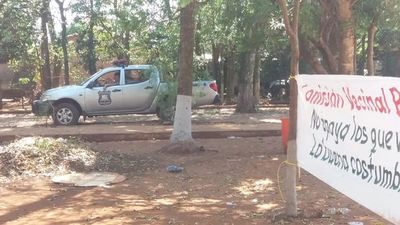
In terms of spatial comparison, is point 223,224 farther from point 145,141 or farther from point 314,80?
point 145,141

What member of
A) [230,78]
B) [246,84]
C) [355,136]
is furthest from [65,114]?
[355,136]

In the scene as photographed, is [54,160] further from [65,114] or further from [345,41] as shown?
[65,114]

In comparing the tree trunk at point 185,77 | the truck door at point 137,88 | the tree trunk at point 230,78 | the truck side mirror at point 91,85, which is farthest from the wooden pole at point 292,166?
the tree trunk at point 230,78

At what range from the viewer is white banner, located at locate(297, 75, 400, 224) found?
3768 mm

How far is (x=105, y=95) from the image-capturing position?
1560 cm

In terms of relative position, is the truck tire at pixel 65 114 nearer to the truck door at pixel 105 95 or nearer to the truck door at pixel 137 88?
the truck door at pixel 105 95

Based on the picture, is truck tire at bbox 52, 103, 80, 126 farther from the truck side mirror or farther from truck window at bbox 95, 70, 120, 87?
truck window at bbox 95, 70, 120, 87

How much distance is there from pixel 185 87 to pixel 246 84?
9.33 meters

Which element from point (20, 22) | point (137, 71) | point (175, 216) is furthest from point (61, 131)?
point (20, 22)

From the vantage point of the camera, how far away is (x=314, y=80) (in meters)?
5.38

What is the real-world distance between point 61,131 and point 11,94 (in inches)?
614

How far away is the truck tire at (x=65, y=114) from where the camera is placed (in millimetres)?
15531

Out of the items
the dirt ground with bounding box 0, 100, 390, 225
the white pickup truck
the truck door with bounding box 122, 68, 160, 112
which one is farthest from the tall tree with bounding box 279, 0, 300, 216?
the truck door with bounding box 122, 68, 160, 112

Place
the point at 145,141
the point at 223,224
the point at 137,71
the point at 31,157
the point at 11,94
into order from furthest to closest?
the point at 11,94
the point at 137,71
the point at 145,141
the point at 31,157
the point at 223,224
